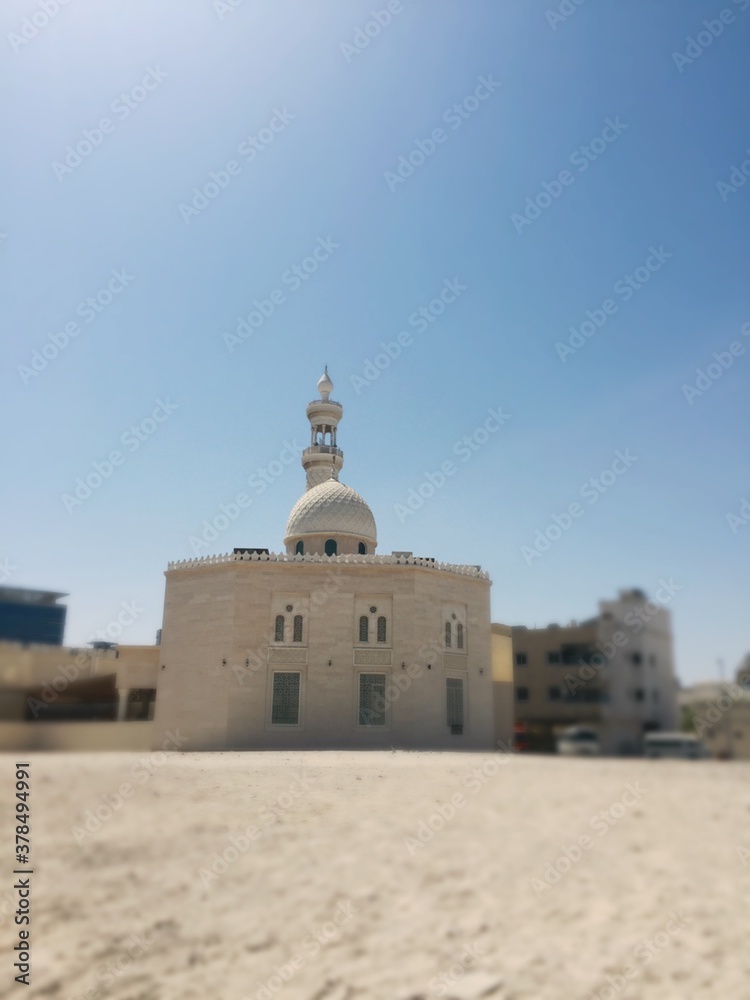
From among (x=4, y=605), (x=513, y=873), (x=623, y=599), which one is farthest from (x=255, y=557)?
(x=623, y=599)

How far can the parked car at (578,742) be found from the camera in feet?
17.7

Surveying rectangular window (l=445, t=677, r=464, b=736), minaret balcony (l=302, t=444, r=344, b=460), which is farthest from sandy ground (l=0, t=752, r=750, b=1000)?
minaret balcony (l=302, t=444, r=344, b=460)

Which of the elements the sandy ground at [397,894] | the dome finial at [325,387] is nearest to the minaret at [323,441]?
the dome finial at [325,387]

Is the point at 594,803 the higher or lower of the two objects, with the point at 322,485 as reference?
lower

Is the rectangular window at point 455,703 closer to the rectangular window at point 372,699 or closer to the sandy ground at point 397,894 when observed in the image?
the rectangular window at point 372,699

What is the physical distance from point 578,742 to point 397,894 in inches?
237

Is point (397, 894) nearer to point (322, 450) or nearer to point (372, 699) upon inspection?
point (372, 699)

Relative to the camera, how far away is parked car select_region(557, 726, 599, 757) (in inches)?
212

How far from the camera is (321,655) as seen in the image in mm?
31062

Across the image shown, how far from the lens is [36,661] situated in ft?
23.4

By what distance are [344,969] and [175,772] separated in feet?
30.2

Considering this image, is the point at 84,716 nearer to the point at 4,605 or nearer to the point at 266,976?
the point at 4,605

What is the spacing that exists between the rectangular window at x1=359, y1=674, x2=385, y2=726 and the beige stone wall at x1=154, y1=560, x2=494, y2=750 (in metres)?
0.26

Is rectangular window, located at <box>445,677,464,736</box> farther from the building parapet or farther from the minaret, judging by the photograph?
the minaret
